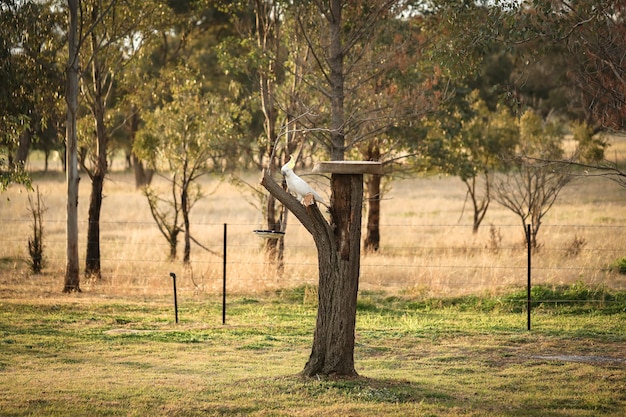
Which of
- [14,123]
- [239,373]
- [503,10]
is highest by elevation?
[503,10]

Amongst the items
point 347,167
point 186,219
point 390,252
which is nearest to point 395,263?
point 390,252

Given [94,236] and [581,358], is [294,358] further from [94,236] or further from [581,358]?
[94,236]

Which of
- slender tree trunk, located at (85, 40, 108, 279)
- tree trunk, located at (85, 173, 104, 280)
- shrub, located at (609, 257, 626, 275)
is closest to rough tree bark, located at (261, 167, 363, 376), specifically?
shrub, located at (609, 257, 626, 275)

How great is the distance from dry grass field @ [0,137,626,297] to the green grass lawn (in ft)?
4.70

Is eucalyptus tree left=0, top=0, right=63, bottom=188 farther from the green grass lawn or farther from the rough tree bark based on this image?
the rough tree bark

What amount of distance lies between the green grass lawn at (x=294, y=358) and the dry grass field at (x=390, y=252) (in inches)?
56.4

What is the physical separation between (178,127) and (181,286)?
18.3 ft

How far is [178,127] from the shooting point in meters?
20.8

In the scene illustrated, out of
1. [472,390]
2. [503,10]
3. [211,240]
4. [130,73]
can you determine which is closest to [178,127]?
[130,73]

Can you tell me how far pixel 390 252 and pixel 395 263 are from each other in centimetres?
316

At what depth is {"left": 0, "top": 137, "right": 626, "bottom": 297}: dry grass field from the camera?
52.8 feet

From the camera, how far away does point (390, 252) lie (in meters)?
21.8

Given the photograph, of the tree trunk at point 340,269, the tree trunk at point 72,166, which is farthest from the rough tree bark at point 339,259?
the tree trunk at point 72,166

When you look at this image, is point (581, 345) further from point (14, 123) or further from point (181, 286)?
point (14, 123)
